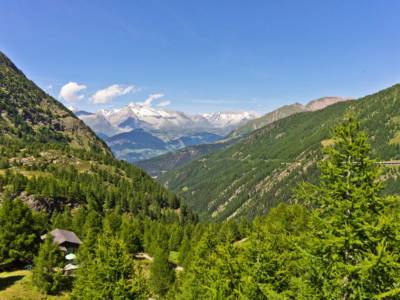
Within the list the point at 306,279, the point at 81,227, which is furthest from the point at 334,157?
the point at 81,227

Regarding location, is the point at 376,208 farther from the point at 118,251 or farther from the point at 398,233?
the point at 118,251

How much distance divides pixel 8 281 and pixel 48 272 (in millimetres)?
8810

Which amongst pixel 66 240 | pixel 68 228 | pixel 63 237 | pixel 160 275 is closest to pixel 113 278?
pixel 160 275

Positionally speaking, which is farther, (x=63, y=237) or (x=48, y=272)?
(x=63, y=237)

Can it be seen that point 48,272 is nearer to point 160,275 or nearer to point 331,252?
point 160,275

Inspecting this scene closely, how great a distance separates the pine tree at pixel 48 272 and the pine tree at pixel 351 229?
42256mm

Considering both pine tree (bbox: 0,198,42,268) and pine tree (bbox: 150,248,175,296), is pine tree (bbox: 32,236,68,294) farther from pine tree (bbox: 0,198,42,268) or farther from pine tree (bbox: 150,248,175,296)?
pine tree (bbox: 150,248,175,296)

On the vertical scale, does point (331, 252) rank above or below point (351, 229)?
below

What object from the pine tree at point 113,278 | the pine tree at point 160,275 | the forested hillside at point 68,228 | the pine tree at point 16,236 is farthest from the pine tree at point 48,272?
the pine tree at point 113,278

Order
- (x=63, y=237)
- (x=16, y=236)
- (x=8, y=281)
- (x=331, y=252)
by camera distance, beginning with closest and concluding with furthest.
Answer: (x=331, y=252)
(x=8, y=281)
(x=16, y=236)
(x=63, y=237)

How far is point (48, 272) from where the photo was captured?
48031 millimetres

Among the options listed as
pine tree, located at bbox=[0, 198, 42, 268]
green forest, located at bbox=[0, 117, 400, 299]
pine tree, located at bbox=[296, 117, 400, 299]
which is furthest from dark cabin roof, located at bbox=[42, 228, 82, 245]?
pine tree, located at bbox=[296, 117, 400, 299]

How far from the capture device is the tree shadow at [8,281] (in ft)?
158

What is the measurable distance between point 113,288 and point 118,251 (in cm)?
311
